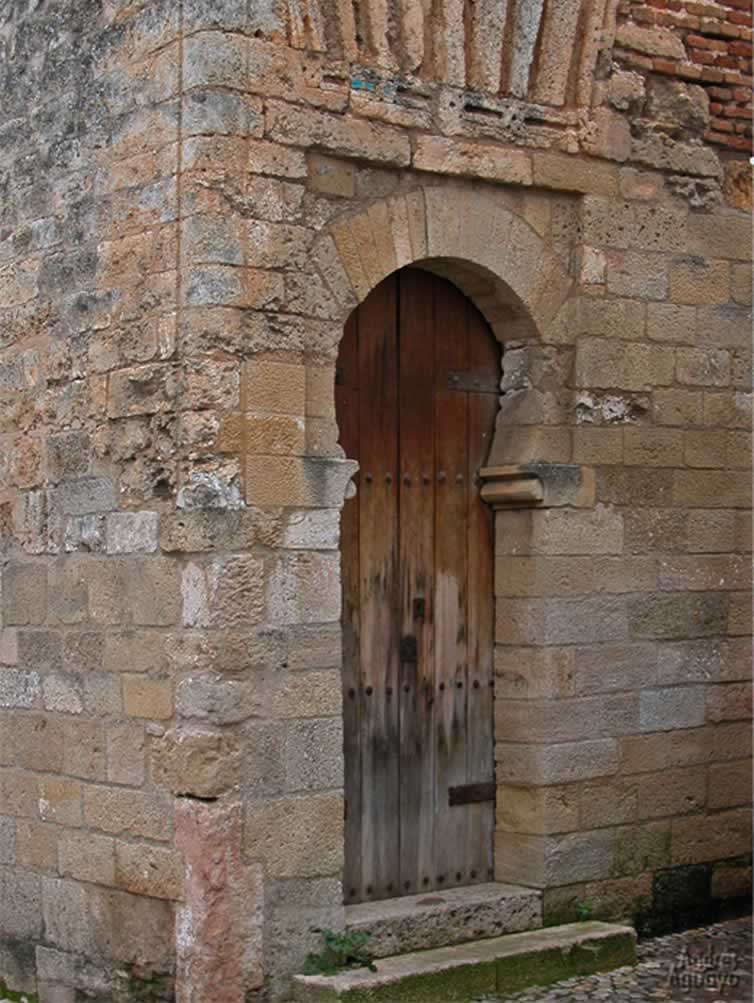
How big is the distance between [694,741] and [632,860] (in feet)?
1.95

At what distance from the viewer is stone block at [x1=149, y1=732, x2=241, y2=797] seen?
6145 millimetres

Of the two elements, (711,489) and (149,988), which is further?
(711,489)

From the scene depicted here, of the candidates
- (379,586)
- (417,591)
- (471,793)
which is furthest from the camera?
(471,793)

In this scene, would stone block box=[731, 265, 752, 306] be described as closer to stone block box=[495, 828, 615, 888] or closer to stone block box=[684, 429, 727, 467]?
stone block box=[684, 429, 727, 467]

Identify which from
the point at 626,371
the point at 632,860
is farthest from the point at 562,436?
the point at 632,860

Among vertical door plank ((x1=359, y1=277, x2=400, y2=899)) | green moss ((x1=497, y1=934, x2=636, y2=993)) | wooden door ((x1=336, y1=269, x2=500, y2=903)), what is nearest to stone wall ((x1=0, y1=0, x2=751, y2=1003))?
wooden door ((x1=336, y1=269, x2=500, y2=903))

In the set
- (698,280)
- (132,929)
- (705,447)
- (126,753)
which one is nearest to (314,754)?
(126,753)

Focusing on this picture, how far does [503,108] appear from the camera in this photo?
22.7 feet

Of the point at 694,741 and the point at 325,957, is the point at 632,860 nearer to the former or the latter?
the point at 694,741

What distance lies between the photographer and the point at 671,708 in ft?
24.5

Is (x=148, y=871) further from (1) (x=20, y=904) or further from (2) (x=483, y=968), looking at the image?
(2) (x=483, y=968)

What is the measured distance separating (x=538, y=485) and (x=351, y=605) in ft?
2.93

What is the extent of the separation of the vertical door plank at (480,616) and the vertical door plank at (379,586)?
0.37 meters

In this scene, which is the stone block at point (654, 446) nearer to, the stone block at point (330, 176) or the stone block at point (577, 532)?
the stone block at point (577, 532)
